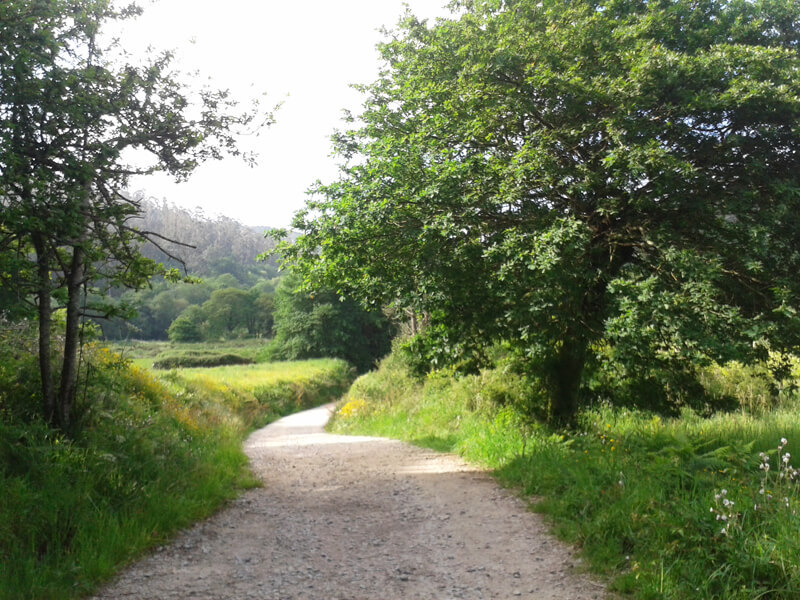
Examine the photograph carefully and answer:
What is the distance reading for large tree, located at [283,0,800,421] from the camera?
6840 mm

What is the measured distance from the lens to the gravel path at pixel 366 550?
4023mm

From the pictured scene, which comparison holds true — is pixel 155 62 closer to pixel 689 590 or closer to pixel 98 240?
pixel 98 240

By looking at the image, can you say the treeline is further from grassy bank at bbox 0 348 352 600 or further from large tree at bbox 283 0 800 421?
large tree at bbox 283 0 800 421

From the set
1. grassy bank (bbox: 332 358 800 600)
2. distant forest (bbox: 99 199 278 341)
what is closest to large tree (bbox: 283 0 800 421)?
grassy bank (bbox: 332 358 800 600)

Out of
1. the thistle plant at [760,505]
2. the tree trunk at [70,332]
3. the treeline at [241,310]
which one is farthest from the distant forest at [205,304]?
the thistle plant at [760,505]

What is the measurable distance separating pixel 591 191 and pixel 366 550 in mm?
5995

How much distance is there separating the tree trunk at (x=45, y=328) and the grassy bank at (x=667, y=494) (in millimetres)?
5528

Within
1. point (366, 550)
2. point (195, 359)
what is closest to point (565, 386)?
point (366, 550)

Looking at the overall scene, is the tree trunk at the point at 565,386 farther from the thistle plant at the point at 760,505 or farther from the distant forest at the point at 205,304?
the distant forest at the point at 205,304

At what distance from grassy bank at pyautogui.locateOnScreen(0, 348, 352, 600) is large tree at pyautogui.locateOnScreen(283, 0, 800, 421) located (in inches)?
146

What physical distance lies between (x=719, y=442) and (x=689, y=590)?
183 inches

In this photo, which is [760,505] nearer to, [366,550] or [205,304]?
[366,550]

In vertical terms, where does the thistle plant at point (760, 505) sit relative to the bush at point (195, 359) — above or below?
above

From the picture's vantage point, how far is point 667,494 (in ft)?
16.3
